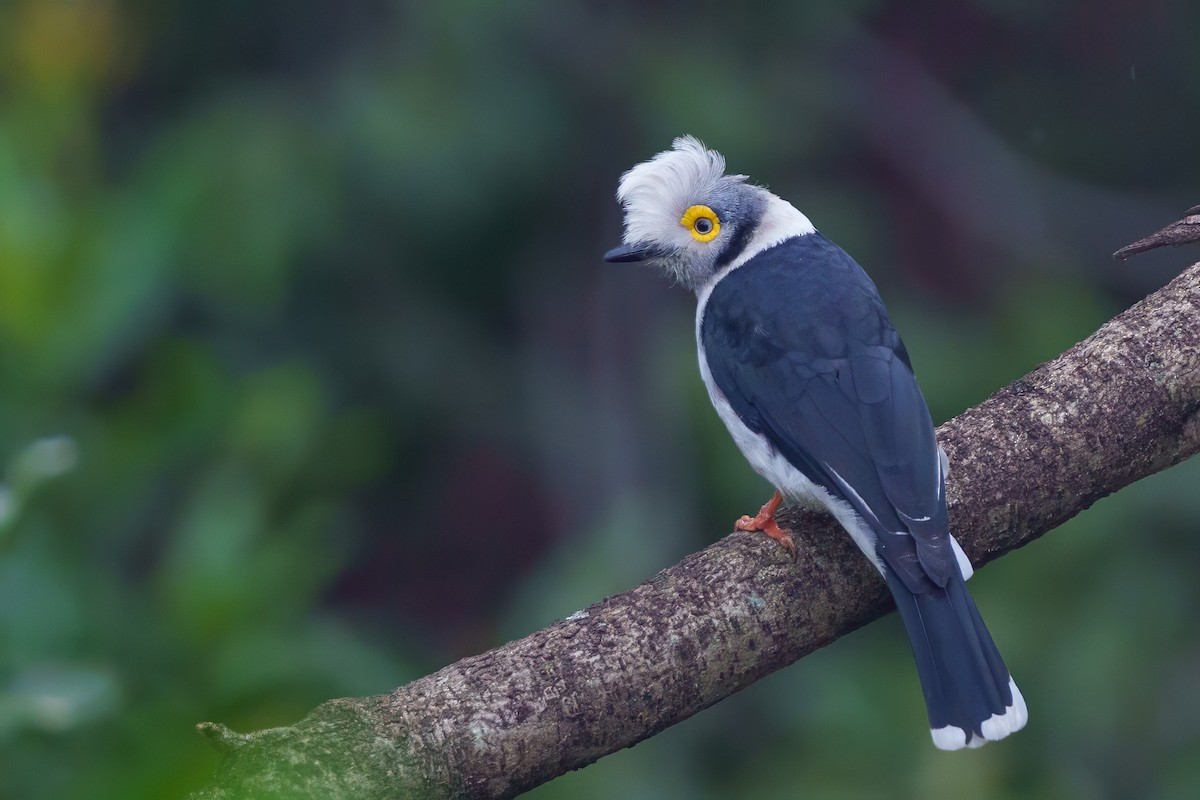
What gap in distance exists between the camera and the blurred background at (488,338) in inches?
165

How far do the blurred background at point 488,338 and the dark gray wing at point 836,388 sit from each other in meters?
1.36

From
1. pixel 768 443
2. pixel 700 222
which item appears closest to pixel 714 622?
pixel 768 443

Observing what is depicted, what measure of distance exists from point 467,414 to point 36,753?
305 cm

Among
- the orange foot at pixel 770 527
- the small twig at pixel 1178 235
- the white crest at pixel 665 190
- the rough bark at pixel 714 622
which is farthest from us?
the white crest at pixel 665 190

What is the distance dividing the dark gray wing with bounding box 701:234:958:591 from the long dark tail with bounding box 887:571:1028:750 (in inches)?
2.5

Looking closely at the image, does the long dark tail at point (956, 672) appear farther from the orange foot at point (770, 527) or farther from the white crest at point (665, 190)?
the white crest at point (665, 190)

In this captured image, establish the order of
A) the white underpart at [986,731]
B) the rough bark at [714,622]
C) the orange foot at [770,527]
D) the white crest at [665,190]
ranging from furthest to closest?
1. the white crest at [665,190]
2. the orange foot at [770,527]
3. the white underpart at [986,731]
4. the rough bark at [714,622]

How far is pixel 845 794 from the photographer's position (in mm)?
4305

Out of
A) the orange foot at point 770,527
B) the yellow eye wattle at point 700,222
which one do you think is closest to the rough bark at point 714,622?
the orange foot at point 770,527

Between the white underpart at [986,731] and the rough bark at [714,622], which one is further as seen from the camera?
the white underpart at [986,731]

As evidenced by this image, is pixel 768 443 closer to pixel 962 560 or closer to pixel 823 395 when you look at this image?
pixel 823 395

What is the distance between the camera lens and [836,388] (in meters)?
3.48

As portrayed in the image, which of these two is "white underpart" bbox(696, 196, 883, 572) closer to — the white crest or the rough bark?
the rough bark

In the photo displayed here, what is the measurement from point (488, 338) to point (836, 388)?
3225mm
